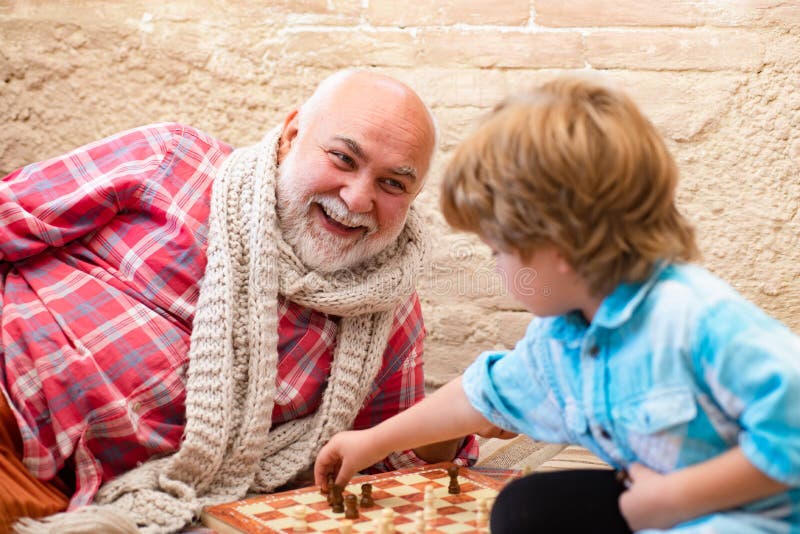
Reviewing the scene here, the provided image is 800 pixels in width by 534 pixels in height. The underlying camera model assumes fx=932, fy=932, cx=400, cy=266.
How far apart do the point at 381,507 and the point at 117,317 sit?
83 centimetres

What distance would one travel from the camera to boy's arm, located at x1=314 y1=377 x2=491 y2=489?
6.08 feet

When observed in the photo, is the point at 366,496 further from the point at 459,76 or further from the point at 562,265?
the point at 459,76

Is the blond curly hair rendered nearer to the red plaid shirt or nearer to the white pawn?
the white pawn

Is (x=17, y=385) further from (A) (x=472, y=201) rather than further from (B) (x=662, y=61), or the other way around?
(B) (x=662, y=61)

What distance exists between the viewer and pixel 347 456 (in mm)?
2141

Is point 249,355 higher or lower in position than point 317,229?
lower

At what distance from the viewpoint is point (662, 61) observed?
345 centimetres

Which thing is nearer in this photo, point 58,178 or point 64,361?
point 64,361

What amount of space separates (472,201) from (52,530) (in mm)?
1197

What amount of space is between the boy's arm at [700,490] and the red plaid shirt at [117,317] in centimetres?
129

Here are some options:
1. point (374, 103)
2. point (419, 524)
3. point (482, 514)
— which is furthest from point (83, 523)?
point (374, 103)

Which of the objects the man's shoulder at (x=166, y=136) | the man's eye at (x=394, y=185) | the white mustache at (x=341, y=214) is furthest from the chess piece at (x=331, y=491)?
the man's shoulder at (x=166, y=136)

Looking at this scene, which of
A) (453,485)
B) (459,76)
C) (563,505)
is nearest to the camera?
(563,505)

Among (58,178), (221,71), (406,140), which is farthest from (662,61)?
(58,178)
